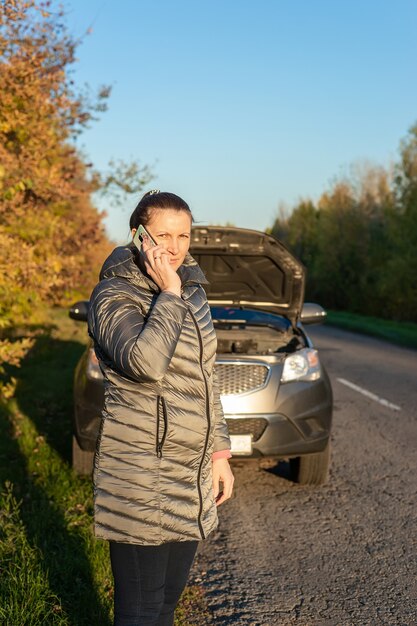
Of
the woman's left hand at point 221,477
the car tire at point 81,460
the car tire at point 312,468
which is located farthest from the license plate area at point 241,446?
the woman's left hand at point 221,477

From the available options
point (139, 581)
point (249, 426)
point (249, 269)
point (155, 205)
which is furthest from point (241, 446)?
point (155, 205)

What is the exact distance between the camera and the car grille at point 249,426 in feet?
16.7

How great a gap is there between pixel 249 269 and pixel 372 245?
42413mm

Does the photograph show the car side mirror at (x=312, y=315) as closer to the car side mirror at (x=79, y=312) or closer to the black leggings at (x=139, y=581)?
the car side mirror at (x=79, y=312)

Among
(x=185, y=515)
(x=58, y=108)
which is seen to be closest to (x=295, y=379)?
(x=185, y=515)

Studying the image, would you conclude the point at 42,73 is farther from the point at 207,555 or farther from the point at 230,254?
the point at 207,555

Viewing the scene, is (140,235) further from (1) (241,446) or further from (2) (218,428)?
(1) (241,446)

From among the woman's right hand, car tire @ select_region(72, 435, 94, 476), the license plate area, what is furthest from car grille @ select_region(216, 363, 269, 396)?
the woman's right hand

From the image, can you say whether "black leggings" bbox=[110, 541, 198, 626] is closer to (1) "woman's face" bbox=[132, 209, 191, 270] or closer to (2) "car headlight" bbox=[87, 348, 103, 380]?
(1) "woman's face" bbox=[132, 209, 191, 270]

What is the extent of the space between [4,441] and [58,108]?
12.7 feet

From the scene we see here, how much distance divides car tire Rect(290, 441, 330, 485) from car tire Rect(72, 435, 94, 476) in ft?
5.66

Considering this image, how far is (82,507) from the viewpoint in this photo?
4504 millimetres

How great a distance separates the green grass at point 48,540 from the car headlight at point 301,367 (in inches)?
70.7

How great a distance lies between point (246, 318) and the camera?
6152mm
